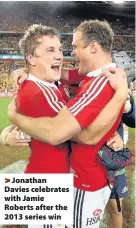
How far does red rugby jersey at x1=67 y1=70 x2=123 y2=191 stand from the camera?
191 cm

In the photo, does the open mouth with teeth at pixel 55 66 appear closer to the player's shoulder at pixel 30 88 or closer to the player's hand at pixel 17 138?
the player's shoulder at pixel 30 88

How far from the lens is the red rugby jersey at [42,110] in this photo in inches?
77.6

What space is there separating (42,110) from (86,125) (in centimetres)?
26

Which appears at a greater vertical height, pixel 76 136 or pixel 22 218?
pixel 76 136

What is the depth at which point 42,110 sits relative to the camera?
1971mm

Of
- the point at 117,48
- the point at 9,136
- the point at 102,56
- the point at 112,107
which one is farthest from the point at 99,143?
the point at 117,48

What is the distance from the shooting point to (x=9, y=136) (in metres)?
2.46

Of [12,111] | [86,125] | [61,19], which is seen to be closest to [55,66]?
[12,111]

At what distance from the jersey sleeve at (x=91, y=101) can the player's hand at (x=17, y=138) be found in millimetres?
498

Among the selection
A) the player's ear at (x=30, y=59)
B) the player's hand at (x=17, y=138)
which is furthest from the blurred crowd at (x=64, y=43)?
the player's ear at (x=30, y=59)

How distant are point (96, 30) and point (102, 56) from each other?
6.6 inches

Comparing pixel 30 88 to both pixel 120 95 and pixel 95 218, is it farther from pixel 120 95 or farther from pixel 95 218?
pixel 95 218

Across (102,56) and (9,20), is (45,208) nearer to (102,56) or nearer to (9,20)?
(102,56)

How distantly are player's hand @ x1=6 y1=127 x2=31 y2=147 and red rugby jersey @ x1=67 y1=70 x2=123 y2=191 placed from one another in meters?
0.34
